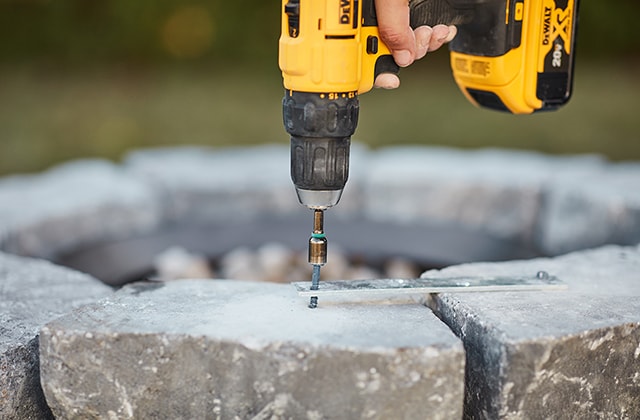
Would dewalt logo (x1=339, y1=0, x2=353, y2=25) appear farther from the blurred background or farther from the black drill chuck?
the blurred background

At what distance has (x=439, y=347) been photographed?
1288mm

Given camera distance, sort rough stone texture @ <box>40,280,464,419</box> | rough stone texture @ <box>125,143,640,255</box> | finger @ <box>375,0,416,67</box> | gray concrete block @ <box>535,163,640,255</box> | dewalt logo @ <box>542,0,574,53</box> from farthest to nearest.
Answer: rough stone texture @ <box>125,143,640,255</box> < gray concrete block @ <box>535,163,640,255</box> < dewalt logo @ <box>542,0,574,53</box> < finger @ <box>375,0,416,67</box> < rough stone texture @ <box>40,280,464,419</box>

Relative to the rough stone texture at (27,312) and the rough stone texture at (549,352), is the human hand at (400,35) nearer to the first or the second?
the rough stone texture at (549,352)

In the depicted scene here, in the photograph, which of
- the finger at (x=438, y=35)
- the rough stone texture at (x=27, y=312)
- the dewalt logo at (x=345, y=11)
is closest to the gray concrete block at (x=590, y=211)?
the finger at (x=438, y=35)

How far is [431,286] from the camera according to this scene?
59.4 inches

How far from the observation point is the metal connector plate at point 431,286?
4.86 feet

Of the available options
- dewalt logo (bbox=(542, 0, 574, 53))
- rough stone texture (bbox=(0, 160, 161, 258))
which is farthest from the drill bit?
rough stone texture (bbox=(0, 160, 161, 258))

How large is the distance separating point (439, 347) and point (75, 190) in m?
1.29

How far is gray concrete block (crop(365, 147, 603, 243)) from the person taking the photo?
2.37 m

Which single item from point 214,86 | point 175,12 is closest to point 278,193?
point 214,86

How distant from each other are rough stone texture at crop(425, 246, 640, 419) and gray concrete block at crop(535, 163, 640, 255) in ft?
2.01

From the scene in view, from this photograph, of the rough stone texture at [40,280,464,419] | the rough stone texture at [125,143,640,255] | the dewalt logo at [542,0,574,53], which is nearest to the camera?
the rough stone texture at [40,280,464,419]

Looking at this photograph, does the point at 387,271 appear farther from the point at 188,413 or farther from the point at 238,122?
the point at 238,122

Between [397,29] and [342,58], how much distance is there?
112 millimetres
